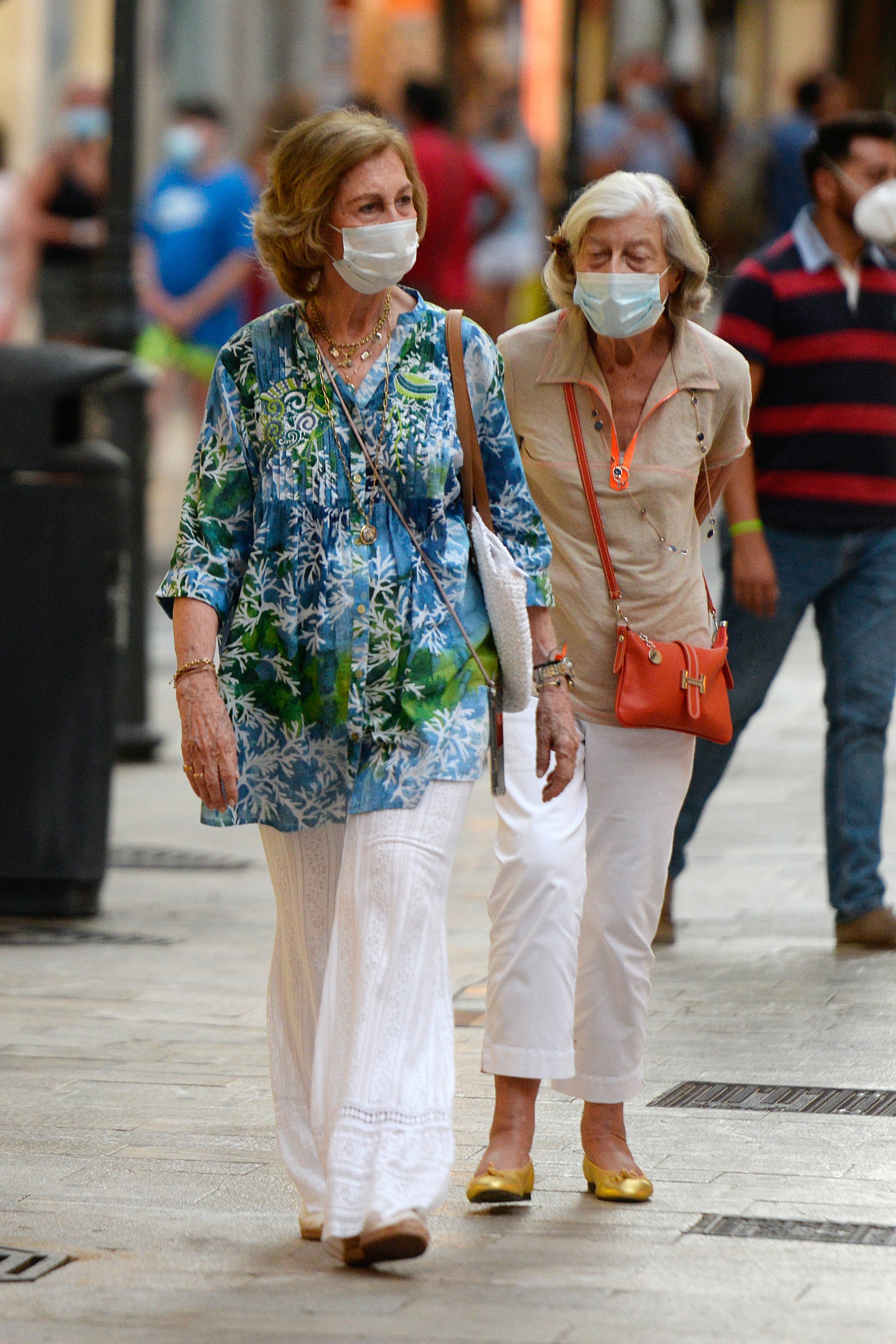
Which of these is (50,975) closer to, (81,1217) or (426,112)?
(81,1217)

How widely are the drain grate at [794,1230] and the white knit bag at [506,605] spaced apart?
0.98 meters

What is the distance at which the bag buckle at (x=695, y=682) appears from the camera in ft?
15.4

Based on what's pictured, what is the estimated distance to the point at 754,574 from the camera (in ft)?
21.5

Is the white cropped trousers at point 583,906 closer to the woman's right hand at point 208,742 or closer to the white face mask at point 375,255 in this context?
the woman's right hand at point 208,742

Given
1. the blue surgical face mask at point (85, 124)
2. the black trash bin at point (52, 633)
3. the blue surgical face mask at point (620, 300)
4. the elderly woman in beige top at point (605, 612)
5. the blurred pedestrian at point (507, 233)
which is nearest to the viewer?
the elderly woman in beige top at point (605, 612)

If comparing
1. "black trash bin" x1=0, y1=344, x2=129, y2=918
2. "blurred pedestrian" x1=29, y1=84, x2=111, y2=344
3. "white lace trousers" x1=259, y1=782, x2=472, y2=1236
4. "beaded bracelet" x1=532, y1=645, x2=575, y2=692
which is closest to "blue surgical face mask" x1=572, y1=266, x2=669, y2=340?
"beaded bracelet" x1=532, y1=645, x2=575, y2=692

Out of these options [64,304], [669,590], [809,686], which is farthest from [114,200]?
[64,304]

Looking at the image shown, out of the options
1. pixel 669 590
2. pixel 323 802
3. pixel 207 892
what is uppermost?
pixel 669 590

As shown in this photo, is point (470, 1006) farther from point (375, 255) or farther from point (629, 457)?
point (375, 255)

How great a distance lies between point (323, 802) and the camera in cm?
426

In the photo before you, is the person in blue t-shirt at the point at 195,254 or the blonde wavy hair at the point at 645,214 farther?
the person in blue t-shirt at the point at 195,254

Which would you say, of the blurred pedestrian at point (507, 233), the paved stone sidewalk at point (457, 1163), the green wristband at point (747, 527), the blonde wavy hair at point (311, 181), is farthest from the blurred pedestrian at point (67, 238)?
the blonde wavy hair at point (311, 181)

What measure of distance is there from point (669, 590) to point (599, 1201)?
114cm

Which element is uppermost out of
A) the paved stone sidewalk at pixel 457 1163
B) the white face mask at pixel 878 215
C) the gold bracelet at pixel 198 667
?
the white face mask at pixel 878 215
